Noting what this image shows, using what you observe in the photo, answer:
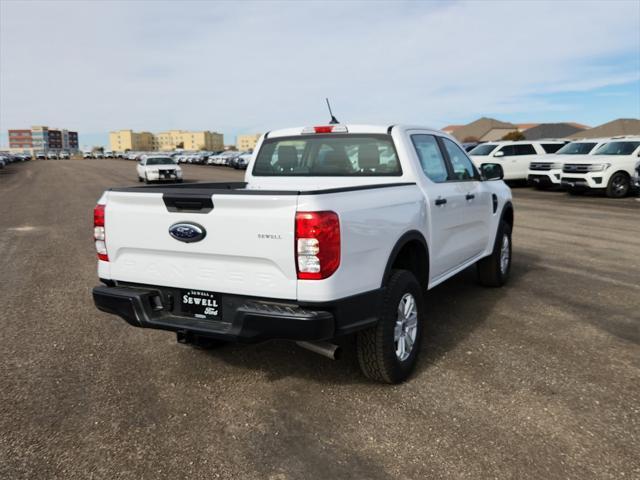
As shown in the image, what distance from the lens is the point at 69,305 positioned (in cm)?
580

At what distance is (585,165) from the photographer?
17344mm

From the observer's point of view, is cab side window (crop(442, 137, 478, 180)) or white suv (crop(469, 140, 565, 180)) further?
white suv (crop(469, 140, 565, 180))

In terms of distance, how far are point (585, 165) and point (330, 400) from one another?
1651 centimetres

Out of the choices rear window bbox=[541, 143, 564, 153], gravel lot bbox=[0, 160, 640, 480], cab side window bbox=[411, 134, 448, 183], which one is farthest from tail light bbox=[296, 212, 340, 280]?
rear window bbox=[541, 143, 564, 153]

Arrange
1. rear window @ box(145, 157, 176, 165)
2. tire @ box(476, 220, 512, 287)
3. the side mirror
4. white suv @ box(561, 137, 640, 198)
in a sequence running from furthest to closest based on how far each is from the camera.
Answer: rear window @ box(145, 157, 176, 165)
white suv @ box(561, 137, 640, 198)
tire @ box(476, 220, 512, 287)
the side mirror

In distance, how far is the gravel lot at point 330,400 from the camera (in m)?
2.89

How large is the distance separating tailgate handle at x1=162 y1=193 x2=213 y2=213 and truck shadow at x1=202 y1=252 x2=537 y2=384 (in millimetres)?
1405

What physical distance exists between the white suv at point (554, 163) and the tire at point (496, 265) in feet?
45.3

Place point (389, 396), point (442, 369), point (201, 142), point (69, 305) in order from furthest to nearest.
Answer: point (201, 142)
point (69, 305)
point (442, 369)
point (389, 396)

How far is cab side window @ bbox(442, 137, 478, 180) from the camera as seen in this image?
520 cm

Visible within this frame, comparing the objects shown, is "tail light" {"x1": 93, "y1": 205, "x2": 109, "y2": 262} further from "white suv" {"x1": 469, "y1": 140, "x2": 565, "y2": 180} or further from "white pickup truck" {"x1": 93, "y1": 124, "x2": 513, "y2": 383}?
"white suv" {"x1": 469, "y1": 140, "x2": 565, "y2": 180}

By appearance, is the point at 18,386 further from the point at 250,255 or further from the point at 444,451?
the point at 444,451

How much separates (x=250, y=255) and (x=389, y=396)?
4.55 feet

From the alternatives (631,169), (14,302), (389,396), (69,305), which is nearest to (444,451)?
(389,396)
